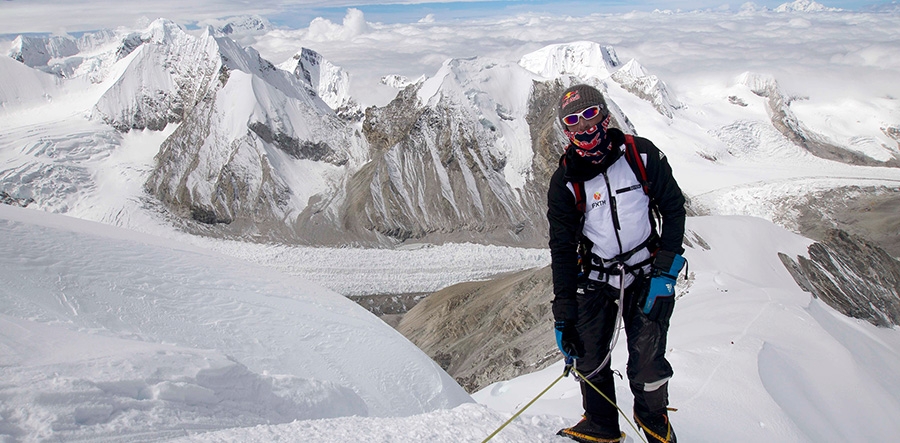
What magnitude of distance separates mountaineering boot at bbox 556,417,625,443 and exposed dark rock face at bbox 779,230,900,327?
21541mm

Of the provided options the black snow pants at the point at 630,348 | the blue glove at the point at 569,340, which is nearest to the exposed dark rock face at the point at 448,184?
the black snow pants at the point at 630,348

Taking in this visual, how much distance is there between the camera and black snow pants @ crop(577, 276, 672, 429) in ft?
17.2

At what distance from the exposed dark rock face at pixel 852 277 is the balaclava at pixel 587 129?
22.4 metres

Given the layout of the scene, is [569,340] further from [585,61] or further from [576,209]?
[585,61]

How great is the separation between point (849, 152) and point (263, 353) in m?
150

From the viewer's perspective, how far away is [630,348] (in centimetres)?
543

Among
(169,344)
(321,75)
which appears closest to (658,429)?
(169,344)

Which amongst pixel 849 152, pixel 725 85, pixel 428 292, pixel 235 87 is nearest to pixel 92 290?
pixel 428 292

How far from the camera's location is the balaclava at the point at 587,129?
16.2 feet

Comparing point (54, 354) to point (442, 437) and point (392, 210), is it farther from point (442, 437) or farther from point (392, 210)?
point (392, 210)

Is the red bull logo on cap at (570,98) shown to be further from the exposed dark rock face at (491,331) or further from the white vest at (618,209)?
the exposed dark rock face at (491,331)

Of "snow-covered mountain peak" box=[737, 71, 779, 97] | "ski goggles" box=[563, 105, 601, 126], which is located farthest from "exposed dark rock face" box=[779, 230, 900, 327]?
"snow-covered mountain peak" box=[737, 71, 779, 97]

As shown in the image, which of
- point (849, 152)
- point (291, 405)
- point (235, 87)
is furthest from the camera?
point (849, 152)

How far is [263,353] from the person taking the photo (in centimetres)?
896
